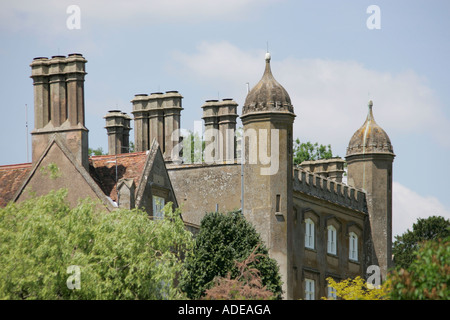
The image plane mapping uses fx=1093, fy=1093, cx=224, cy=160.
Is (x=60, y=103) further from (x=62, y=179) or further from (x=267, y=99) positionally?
(x=267, y=99)

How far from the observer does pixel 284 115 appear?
56500 mm

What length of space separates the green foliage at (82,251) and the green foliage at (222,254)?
7291 mm

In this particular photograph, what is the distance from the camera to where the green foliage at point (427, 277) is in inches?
1040

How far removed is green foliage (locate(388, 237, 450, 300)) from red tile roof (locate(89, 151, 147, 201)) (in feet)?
68.3

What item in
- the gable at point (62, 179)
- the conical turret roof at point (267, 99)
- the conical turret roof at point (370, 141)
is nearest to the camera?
the gable at point (62, 179)

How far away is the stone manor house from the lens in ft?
153

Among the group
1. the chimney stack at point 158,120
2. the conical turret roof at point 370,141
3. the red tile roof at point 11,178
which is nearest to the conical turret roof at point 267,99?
the chimney stack at point 158,120

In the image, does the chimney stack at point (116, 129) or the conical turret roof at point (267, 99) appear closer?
the conical turret roof at point (267, 99)

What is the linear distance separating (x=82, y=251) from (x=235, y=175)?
21427 mm

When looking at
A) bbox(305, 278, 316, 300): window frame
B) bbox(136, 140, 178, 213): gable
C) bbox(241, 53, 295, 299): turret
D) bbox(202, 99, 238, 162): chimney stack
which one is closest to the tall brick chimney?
bbox(136, 140, 178, 213): gable

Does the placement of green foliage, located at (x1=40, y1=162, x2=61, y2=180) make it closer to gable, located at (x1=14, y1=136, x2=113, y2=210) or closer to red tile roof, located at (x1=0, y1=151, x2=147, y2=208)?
gable, located at (x1=14, y1=136, x2=113, y2=210)

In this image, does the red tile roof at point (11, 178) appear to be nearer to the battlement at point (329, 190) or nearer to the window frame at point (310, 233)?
the battlement at point (329, 190)

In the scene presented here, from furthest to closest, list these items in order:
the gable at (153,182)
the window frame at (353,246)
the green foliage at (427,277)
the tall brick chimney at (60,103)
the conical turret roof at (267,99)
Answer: the window frame at (353,246), the conical turret roof at (267,99), the gable at (153,182), the tall brick chimney at (60,103), the green foliage at (427,277)

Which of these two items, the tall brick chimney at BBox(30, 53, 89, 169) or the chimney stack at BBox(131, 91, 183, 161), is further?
the chimney stack at BBox(131, 91, 183, 161)
